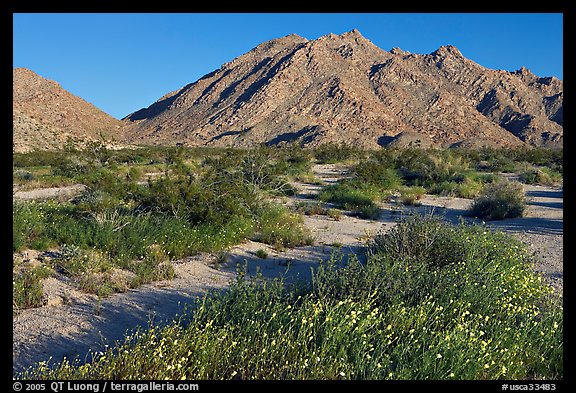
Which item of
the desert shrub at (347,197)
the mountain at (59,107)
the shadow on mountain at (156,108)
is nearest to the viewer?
the desert shrub at (347,197)

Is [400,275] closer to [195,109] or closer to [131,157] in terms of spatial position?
[131,157]

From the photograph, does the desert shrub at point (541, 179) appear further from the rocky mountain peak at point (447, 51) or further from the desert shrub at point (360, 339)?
the rocky mountain peak at point (447, 51)

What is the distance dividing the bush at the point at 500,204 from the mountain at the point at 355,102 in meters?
65.4

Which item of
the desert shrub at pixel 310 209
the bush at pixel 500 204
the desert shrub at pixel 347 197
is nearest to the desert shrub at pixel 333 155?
the desert shrub at pixel 347 197

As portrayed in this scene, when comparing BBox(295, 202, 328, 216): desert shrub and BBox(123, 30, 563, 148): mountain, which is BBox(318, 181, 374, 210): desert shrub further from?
BBox(123, 30, 563, 148): mountain

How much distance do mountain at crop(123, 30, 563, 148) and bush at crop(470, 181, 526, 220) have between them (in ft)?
215

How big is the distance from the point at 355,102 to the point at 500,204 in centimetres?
8151

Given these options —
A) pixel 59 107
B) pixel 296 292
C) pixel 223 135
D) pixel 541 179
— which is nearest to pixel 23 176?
pixel 296 292

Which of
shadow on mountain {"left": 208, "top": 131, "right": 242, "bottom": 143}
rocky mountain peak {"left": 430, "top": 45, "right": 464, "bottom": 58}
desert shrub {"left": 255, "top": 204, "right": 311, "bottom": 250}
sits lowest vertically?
desert shrub {"left": 255, "top": 204, "right": 311, "bottom": 250}

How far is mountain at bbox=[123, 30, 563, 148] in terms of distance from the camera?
299ft

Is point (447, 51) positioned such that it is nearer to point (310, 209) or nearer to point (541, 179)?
point (541, 179)

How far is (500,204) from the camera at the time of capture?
1580 cm

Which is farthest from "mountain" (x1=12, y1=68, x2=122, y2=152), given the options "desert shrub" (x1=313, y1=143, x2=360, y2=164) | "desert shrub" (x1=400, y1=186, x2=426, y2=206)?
Result: "desert shrub" (x1=400, y1=186, x2=426, y2=206)

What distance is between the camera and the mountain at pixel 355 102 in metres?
91.0
